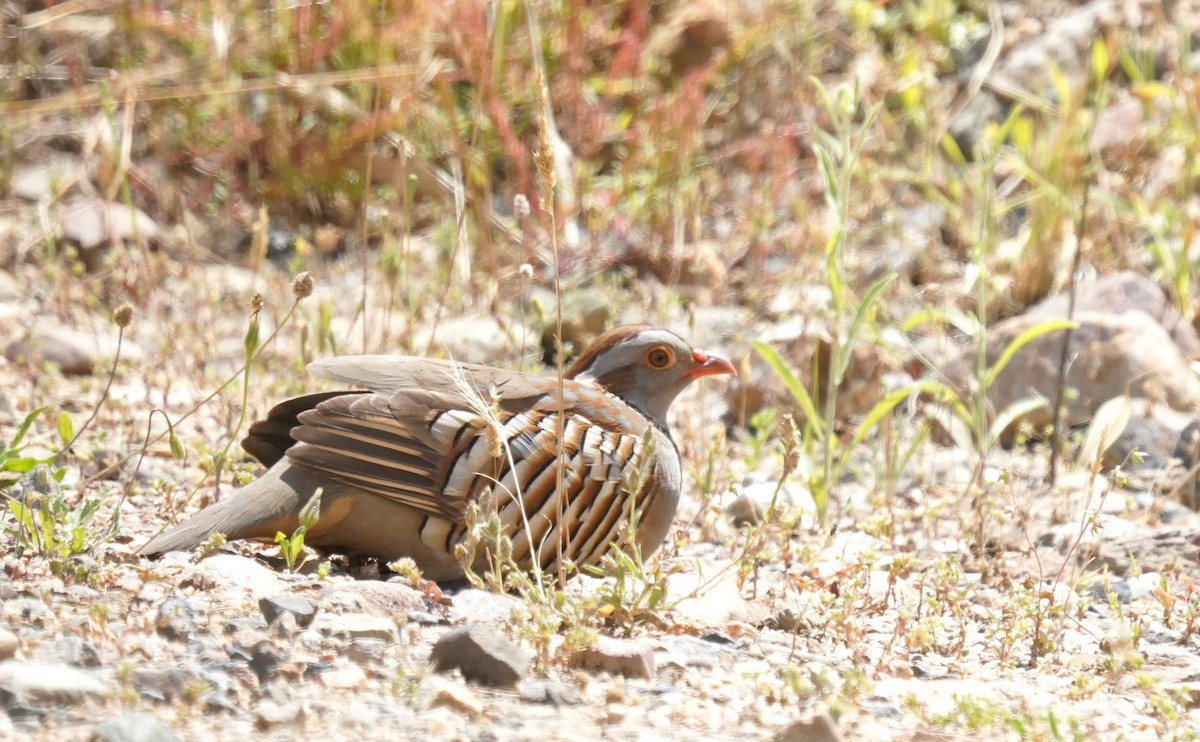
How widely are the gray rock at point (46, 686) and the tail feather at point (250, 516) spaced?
105cm

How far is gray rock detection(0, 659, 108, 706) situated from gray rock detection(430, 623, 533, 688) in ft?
2.37

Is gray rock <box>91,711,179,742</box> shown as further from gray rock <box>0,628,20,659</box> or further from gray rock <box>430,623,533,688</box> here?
gray rock <box>430,623,533,688</box>

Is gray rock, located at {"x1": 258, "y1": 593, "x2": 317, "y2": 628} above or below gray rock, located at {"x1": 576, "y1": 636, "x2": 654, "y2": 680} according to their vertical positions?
above

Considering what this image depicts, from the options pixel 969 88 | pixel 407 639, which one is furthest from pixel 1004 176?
pixel 407 639

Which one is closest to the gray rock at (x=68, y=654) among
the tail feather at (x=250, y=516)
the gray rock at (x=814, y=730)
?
the tail feather at (x=250, y=516)

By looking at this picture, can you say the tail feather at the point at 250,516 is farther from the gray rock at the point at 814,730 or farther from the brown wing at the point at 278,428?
the gray rock at the point at 814,730

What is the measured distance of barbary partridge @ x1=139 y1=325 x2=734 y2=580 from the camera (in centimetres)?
415

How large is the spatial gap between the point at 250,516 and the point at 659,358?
4.88ft

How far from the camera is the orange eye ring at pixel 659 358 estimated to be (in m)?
4.91

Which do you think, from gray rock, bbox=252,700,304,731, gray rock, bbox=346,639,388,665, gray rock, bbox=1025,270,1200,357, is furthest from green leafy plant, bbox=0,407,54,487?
gray rock, bbox=1025,270,1200,357

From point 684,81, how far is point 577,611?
5.62 m

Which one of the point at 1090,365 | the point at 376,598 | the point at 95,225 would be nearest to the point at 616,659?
the point at 376,598

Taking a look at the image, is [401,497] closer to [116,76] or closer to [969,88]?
[116,76]

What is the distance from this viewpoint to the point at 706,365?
5.02m
